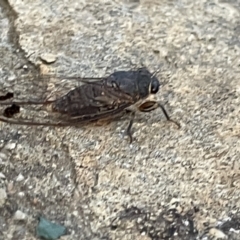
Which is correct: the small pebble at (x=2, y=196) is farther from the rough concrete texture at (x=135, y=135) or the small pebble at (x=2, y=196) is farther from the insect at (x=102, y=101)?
the insect at (x=102, y=101)

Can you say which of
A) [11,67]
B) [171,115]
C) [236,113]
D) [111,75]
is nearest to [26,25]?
[11,67]

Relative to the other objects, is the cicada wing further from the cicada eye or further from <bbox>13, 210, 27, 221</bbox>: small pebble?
<bbox>13, 210, 27, 221</bbox>: small pebble

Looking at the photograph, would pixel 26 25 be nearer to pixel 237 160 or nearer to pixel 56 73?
pixel 56 73

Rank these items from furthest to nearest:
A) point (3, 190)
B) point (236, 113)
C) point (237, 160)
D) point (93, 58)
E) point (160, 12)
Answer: point (160, 12)
point (93, 58)
point (236, 113)
point (237, 160)
point (3, 190)

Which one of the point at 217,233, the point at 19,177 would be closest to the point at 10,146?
the point at 19,177

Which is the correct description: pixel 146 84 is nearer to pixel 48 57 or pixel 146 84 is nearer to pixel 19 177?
pixel 48 57

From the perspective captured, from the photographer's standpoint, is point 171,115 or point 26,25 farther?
point 26,25
